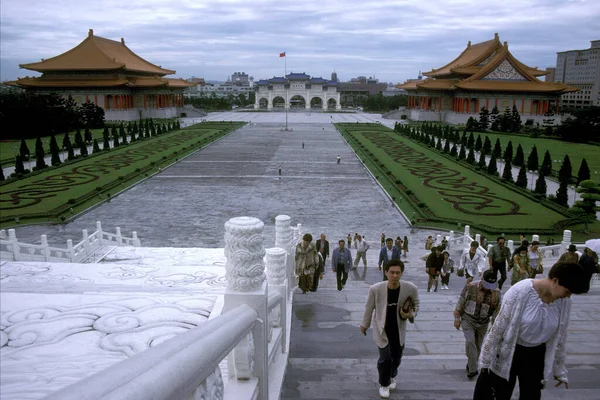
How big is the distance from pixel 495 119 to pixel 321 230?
36.4 m

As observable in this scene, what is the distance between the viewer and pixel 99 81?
48.7 m

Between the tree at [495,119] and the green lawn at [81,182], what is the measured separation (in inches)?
1003

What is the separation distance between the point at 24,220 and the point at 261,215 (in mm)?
7219

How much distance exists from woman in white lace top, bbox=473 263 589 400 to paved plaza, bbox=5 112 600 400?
2.66 feet

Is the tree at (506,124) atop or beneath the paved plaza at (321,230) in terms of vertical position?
atop

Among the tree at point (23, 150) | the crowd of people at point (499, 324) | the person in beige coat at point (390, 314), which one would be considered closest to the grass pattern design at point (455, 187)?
the crowd of people at point (499, 324)

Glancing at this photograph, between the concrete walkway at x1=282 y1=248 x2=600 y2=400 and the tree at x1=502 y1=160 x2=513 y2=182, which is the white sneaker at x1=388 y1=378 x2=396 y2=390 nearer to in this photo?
Answer: the concrete walkway at x1=282 y1=248 x2=600 y2=400

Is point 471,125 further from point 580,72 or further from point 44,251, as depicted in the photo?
point 580,72

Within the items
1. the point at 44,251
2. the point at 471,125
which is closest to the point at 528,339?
the point at 44,251

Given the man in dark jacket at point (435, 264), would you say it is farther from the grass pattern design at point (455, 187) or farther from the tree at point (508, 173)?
the tree at point (508, 173)

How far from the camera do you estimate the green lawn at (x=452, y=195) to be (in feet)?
51.1

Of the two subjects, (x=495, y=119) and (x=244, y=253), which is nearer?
(x=244, y=253)

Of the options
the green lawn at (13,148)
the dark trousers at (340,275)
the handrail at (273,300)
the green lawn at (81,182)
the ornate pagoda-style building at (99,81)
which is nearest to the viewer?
the handrail at (273,300)

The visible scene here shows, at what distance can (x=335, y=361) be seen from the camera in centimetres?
490
